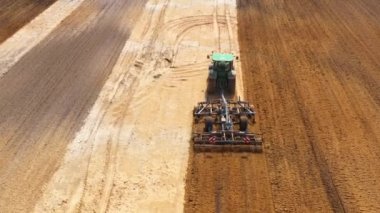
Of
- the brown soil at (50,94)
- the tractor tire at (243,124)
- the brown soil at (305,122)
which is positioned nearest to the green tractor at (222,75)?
the brown soil at (305,122)

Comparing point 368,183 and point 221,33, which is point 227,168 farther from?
point 221,33

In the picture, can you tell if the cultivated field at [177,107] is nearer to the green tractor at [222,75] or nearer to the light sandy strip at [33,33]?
the light sandy strip at [33,33]

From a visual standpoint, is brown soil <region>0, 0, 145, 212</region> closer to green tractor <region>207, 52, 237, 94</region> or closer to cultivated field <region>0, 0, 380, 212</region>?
cultivated field <region>0, 0, 380, 212</region>

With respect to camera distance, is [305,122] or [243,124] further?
[305,122]

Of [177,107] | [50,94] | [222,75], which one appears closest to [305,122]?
[222,75]

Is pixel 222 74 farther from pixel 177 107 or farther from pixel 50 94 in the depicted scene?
pixel 50 94

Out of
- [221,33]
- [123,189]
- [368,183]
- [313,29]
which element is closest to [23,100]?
[123,189]

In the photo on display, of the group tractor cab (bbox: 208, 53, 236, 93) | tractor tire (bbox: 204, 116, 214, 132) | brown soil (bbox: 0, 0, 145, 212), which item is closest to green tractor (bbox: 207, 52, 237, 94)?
tractor cab (bbox: 208, 53, 236, 93)
